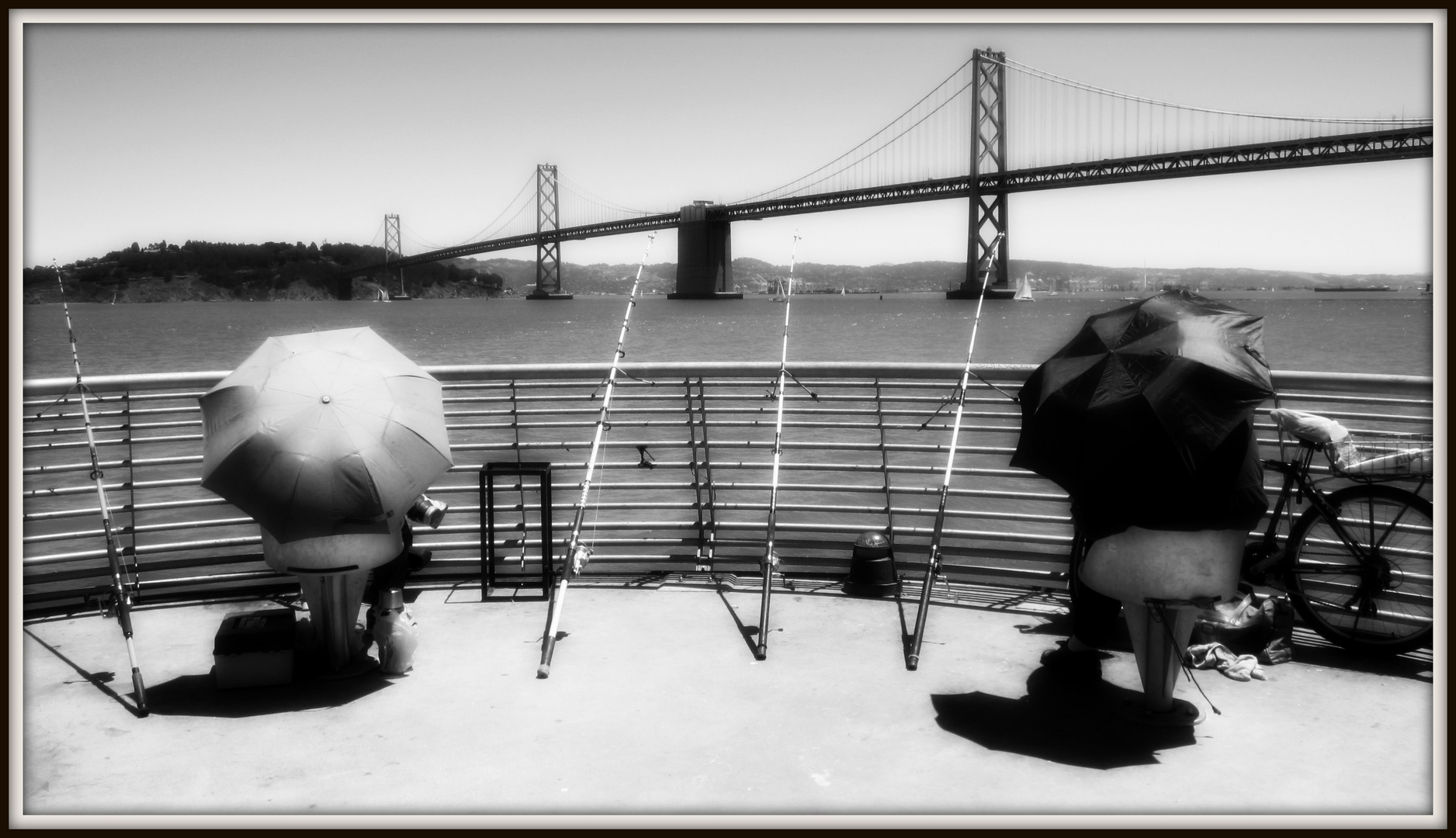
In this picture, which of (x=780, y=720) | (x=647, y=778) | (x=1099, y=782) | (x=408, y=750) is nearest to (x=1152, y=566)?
(x=1099, y=782)

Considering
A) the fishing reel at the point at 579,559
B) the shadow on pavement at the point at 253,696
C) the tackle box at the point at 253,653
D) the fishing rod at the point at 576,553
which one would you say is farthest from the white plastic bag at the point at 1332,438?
the tackle box at the point at 253,653

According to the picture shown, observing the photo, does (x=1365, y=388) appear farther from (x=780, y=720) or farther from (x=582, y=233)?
(x=582, y=233)

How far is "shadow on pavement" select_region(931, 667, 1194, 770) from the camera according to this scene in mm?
3275

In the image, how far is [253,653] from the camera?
12.4 ft

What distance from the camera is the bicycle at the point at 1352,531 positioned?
12.9ft

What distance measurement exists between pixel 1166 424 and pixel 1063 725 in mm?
1010

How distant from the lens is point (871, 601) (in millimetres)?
4777

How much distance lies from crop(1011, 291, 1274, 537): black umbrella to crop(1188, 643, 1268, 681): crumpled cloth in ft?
2.89

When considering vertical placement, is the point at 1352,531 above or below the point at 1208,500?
below

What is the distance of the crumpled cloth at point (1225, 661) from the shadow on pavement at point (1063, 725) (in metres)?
0.38

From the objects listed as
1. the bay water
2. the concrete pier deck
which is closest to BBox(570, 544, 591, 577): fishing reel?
the concrete pier deck

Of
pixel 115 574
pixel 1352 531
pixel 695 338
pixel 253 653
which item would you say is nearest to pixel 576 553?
Result: pixel 253 653

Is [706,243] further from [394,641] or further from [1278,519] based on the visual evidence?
[394,641]

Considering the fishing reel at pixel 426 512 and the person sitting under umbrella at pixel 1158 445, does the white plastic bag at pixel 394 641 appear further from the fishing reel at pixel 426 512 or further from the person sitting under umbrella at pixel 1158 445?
the person sitting under umbrella at pixel 1158 445
